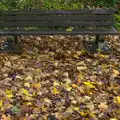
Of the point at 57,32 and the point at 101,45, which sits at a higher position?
the point at 57,32

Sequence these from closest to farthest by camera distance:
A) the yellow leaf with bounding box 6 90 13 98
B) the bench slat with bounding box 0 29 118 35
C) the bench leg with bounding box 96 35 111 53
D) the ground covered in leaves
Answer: the ground covered in leaves, the yellow leaf with bounding box 6 90 13 98, the bench slat with bounding box 0 29 118 35, the bench leg with bounding box 96 35 111 53

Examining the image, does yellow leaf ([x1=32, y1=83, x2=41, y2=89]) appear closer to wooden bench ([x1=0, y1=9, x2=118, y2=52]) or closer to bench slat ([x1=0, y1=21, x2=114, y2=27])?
wooden bench ([x1=0, y1=9, x2=118, y2=52])

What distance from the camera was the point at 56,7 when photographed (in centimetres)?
688

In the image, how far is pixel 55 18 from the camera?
17.4 ft

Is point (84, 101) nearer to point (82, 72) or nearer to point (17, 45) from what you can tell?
point (82, 72)

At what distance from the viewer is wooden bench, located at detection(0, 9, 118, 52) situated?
5.16m

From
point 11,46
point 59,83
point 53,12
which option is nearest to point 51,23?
point 53,12

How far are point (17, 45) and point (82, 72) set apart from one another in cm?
153

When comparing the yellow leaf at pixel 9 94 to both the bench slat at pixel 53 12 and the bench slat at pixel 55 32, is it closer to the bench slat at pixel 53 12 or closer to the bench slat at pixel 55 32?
the bench slat at pixel 55 32

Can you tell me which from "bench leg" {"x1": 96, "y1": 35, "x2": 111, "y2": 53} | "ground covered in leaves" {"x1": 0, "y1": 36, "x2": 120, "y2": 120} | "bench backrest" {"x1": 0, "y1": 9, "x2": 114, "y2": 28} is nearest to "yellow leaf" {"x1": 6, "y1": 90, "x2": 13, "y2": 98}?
"ground covered in leaves" {"x1": 0, "y1": 36, "x2": 120, "y2": 120}

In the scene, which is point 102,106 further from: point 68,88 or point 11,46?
point 11,46

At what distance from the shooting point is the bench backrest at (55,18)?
5188 millimetres

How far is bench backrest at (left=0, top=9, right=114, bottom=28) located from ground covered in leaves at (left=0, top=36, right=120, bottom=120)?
0.50 m

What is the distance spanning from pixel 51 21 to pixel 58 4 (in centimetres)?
183
